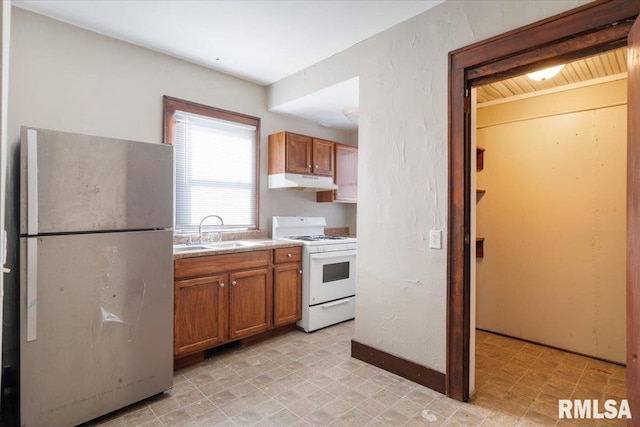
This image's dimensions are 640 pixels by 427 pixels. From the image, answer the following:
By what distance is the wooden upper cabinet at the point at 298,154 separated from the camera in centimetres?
370

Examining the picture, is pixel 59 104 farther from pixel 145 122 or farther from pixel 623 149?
pixel 623 149

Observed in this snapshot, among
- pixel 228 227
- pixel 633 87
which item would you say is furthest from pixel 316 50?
pixel 633 87

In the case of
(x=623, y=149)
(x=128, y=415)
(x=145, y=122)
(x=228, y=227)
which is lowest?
(x=128, y=415)

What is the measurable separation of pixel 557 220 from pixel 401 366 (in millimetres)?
2030

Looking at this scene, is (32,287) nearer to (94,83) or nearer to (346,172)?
(94,83)

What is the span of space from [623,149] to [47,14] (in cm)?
465

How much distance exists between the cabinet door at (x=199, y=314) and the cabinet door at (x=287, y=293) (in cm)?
56

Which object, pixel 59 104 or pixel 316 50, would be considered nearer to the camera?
pixel 59 104

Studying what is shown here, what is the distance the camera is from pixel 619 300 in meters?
2.76

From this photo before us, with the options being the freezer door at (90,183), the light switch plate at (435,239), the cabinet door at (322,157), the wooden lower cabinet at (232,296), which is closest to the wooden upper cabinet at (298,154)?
the cabinet door at (322,157)

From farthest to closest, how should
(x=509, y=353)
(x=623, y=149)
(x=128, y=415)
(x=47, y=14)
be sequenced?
(x=509, y=353), (x=623, y=149), (x=47, y=14), (x=128, y=415)

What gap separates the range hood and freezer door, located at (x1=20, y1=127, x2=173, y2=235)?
160 cm

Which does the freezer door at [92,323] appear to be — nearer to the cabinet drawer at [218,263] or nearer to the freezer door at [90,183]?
the freezer door at [90,183]

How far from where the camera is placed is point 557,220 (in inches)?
121
